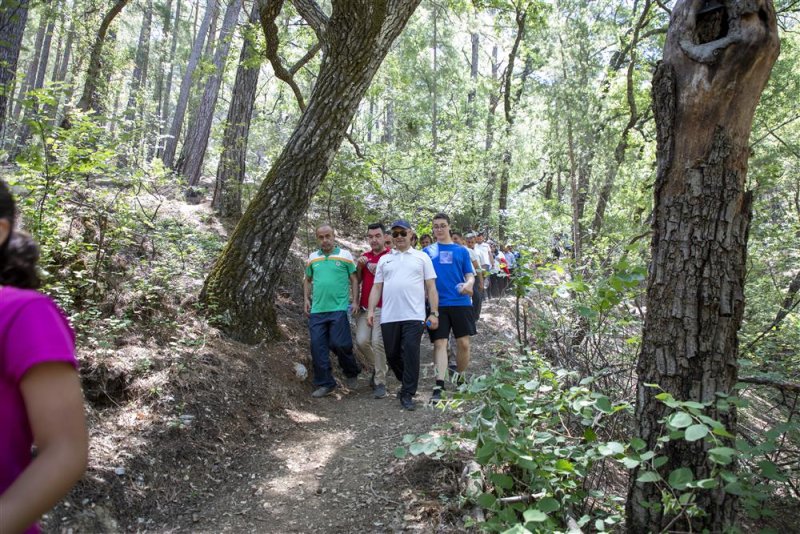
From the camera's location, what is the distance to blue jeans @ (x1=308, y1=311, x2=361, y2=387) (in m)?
6.34

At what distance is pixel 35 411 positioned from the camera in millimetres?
1142

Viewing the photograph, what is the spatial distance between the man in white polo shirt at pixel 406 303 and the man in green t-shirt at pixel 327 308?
73cm

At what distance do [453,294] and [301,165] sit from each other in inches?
97.3

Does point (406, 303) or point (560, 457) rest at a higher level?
point (406, 303)

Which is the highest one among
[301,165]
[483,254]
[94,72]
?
[94,72]

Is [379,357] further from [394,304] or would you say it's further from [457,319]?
[457,319]

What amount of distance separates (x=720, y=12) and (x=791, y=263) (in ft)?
21.8

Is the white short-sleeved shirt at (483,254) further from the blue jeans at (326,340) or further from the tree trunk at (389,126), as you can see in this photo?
the tree trunk at (389,126)

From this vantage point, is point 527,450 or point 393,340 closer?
point 527,450

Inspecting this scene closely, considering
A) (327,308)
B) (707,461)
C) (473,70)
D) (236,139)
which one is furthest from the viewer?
(473,70)

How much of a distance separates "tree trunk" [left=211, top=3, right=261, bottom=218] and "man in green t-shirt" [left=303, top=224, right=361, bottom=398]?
4.42 meters

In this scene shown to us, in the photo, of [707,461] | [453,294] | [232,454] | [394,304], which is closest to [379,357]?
[394,304]

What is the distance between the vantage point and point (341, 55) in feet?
20.4

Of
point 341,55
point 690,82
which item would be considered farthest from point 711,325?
point 341,55
